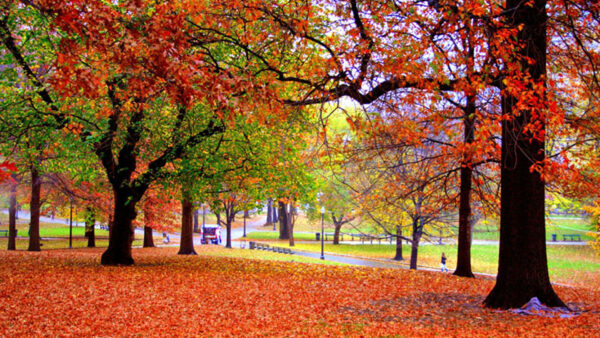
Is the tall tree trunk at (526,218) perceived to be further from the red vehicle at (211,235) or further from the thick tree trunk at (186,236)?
the red vehicle at (211,235)

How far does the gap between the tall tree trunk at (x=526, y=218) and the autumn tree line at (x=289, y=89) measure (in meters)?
0.02

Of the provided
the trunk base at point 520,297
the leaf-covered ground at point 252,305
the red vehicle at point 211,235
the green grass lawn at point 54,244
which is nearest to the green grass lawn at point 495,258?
the red vehicle at point 211,235

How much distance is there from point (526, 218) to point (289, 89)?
21.1 ft

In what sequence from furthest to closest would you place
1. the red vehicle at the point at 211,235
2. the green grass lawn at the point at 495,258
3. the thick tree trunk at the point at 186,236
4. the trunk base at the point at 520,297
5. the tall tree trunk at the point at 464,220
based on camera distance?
the red vehicle at the point at 211,235 < the green grass lawn at the point at 495,258 < the thick tree trunk at the point at 186,236 < the tall tree trunk at the point at 464,220 < the trunk base at the point at 520,297

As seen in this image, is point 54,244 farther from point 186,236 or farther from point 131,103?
point 131,103

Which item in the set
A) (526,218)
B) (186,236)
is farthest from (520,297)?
(186,236)

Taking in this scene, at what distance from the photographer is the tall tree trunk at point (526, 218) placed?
786 centimetres

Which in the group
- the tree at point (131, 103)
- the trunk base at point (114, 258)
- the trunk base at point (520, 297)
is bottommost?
the trunk base at point (114, 258)

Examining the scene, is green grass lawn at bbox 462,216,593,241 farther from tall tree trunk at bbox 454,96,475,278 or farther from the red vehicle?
tall tree trunk at bbox 454,96,475,278

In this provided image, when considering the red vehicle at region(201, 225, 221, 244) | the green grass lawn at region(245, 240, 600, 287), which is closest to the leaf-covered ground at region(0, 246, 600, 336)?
the green grass lawn at region(245, 240, 600, 287)

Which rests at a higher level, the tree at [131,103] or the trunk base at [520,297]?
the tree at [131,103]

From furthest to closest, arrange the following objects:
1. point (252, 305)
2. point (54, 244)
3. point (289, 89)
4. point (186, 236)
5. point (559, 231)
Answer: point (559, 231), point (54, 244), point (186, 236), point (289, 89), point (252, 305)

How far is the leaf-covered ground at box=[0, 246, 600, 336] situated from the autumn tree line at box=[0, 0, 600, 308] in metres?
1.45

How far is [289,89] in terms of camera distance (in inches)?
468
